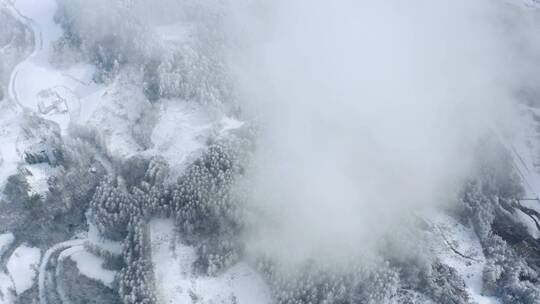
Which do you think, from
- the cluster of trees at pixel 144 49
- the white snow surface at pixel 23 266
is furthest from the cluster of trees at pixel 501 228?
the white snow surface at pixel 23 266

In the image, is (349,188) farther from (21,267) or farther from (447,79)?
(21,267)

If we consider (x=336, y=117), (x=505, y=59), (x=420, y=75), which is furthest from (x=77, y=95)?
(x=505, y=59)

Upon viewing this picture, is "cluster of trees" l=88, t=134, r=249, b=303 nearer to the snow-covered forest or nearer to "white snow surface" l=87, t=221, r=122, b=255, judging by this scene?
the snow-covered forest

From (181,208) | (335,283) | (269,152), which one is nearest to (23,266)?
(181,208)

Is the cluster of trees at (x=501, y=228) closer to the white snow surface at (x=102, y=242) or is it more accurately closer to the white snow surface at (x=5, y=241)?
the white snow surface at (x=102, y=242)

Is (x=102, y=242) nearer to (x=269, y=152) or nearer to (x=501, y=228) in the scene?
(x=269, y=152)
